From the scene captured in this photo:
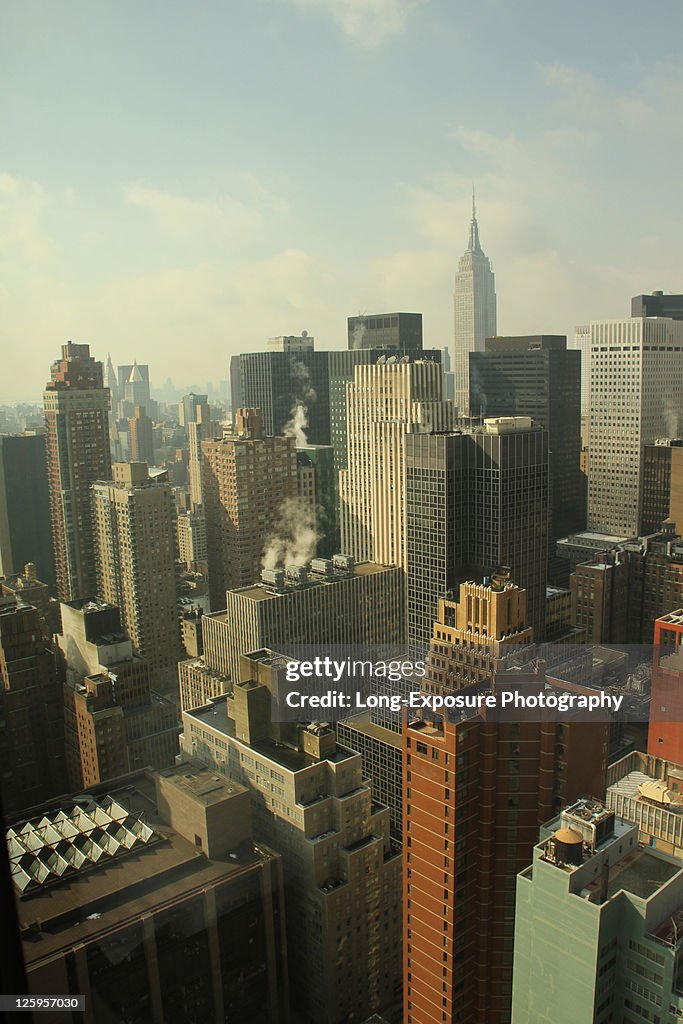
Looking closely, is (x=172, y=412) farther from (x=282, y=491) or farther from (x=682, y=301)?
(x=682, y=301)

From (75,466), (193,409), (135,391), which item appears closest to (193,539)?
(75,466)

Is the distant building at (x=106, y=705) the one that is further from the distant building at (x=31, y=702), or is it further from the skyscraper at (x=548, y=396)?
the skyscraper at (x=548, y=396)

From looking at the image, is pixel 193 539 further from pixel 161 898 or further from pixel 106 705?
pixel 161 898

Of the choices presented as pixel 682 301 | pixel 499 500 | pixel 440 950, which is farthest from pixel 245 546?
pixel 682 301

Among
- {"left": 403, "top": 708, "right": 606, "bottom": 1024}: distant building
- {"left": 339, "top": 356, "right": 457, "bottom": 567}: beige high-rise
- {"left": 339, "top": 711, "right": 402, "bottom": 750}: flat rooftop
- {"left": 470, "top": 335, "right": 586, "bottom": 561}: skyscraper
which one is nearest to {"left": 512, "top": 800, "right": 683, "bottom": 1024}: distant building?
{"left": 403, "top": 708, "right": 606, "bottom": 1024}: distant building

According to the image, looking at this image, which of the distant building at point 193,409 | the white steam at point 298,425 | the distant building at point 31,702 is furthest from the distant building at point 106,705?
the white steam at point 298,425

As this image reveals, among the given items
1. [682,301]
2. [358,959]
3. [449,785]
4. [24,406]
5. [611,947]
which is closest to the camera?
[611,947]
